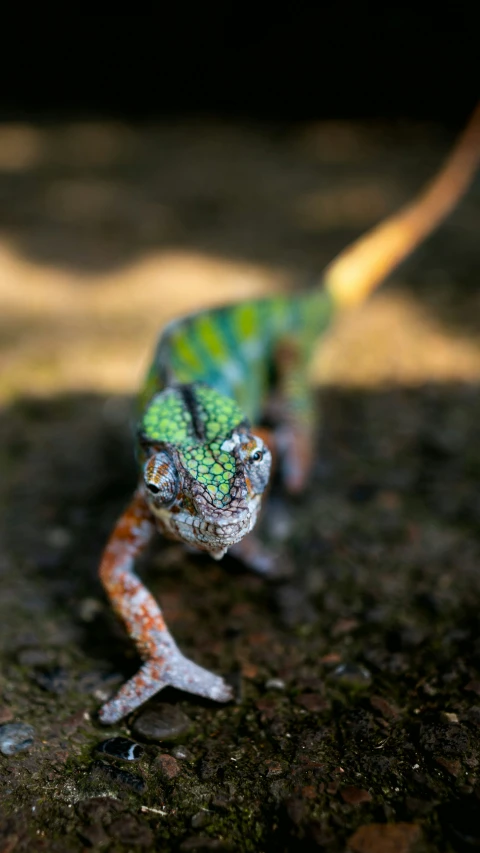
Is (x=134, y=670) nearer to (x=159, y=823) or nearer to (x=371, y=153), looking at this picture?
(x=159, y=823)

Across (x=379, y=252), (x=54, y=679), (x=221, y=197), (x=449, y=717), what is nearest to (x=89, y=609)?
(x=54, y=679)

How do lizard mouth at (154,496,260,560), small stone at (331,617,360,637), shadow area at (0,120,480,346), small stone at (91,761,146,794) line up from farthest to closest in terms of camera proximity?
shadow area at (0,120,480,346)
small stone at (331,617,360,637)
lizard mouth at (154,496,260,560)
small stone at (91,761,146,794)

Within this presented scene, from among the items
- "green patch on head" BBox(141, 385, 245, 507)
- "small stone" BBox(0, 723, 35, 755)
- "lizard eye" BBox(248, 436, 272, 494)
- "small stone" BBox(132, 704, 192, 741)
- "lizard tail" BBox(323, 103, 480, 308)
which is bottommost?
"small stone" BBox(132, 704, 192, 741)

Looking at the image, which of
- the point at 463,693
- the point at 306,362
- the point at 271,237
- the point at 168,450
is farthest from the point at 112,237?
the point at 463,693

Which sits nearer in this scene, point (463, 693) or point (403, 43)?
point (463, 693)

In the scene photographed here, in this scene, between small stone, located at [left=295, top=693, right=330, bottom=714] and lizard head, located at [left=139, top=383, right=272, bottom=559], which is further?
small stone, located at [left=295, top=693, right=330, bottom=714]

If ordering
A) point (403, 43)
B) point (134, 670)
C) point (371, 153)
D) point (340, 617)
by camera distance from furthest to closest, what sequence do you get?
point (403, 43), point (371, 153), point (340, 617), point (134, 670)

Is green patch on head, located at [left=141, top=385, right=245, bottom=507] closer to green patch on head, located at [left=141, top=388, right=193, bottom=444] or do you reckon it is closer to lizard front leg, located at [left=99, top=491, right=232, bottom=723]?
green patch on head, located at [left=141, top=388, right=193, bottom=444]

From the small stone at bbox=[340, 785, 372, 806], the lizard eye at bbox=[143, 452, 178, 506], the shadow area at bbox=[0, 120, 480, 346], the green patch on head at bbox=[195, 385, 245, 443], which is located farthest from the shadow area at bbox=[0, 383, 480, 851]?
the shadow area at bbox=[0, 120, 480, 346]
